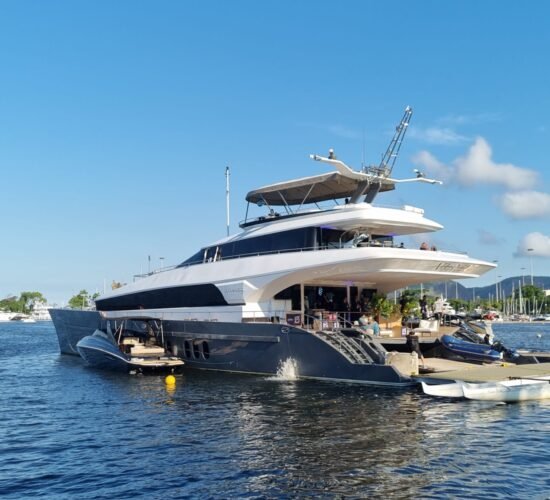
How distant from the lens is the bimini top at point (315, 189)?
966 inches

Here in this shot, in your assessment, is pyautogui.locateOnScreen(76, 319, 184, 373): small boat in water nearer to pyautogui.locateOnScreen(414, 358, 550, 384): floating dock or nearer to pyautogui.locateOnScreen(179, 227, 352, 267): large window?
pyautogui.locateOnScreen(179, 227, 352, 267): large window

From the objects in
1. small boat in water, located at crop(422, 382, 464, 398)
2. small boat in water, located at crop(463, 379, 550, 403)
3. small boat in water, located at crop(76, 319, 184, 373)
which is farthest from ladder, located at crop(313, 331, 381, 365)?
small boat in water, located at crop(76, 319, 184, 373)

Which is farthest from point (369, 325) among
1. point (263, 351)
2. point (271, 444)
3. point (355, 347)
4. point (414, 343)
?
point (271, 444)

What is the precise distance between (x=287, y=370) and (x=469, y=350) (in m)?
6.67

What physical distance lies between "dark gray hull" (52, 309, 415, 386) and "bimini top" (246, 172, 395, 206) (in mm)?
6133

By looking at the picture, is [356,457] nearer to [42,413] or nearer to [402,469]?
[402,469]

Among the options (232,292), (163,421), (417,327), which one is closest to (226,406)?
(163,421)

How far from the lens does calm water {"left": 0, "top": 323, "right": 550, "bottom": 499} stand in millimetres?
9969

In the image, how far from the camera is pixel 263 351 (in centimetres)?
2262

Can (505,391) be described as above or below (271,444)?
above

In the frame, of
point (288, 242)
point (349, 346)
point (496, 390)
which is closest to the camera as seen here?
point (496, 390)

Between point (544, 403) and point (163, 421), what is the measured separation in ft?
34.2

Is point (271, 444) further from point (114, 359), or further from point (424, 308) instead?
point (114, 359)

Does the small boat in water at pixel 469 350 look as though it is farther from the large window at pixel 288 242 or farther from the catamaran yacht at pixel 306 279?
the large window at pixel 288 242
